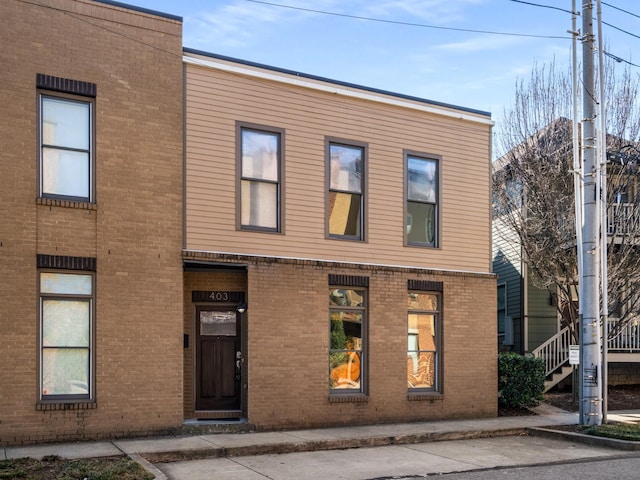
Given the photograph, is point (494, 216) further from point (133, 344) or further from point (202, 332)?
point (133, 344)

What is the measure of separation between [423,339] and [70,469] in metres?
8.56

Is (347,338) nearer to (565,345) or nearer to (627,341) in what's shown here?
(565,345)

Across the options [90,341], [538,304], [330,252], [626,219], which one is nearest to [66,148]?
[90,341]

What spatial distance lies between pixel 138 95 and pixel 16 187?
2.64 m

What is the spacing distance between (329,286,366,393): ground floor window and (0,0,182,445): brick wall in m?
3.32

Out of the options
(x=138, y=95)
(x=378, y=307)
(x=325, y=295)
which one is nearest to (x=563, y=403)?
(x=378, y=307)

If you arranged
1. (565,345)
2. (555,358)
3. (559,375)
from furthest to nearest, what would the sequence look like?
(565,345), (555,358), (559,375)

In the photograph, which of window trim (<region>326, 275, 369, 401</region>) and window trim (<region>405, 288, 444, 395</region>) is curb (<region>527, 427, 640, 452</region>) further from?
window trim (<region>326, 275, 369, 401</region>)

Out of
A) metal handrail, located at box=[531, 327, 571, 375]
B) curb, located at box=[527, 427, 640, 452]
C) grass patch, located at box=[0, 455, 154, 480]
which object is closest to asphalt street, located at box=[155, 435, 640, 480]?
curb, located at box=[527, 427, 640, 452]

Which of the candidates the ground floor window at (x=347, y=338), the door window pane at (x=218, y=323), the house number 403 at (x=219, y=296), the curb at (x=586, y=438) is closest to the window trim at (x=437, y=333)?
the ground floor window at (x=347, y=338)

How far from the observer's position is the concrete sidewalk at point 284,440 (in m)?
11.3

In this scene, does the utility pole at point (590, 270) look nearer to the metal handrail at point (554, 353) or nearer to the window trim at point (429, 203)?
the window trim at point (429, 203)

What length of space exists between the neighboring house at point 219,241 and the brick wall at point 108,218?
0.03 meters

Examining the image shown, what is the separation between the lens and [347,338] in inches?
604
